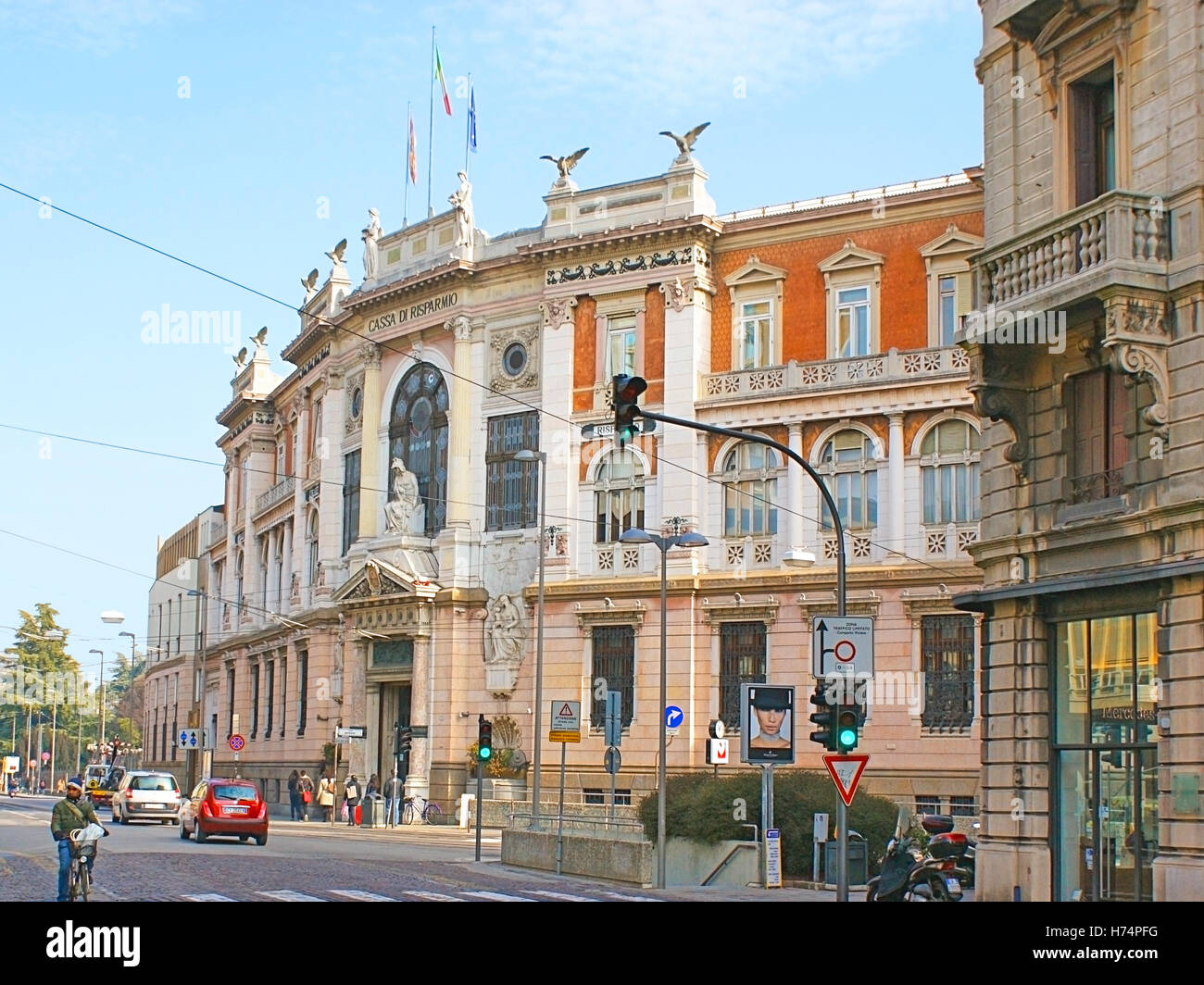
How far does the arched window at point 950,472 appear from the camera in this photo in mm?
42594

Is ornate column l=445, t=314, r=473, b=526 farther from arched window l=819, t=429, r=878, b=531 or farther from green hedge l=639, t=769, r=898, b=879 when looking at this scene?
green hedge l=639, t=769, r=898, b=879

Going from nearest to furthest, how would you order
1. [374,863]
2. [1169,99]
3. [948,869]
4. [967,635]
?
[1169,99] → [948,869] → [374,863] → [967,635]

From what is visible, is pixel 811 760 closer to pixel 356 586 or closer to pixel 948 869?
pixel 356 586

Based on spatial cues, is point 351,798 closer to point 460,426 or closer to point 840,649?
point 460,426

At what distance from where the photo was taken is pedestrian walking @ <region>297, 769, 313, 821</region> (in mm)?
55812

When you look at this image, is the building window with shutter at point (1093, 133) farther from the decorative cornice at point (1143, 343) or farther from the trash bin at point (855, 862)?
the trash bin at point (855, 862)

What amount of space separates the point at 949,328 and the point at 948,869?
2291cm

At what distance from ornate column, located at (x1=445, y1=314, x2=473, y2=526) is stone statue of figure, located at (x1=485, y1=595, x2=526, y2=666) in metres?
2.89

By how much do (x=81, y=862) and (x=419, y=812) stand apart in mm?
30703

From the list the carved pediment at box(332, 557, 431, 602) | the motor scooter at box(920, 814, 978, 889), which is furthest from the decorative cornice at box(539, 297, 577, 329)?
the motor scooter at box(920, 814, 978, 889)

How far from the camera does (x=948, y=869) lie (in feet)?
74.6

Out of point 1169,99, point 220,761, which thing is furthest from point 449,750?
point 1169,99

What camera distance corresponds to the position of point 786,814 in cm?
3009
